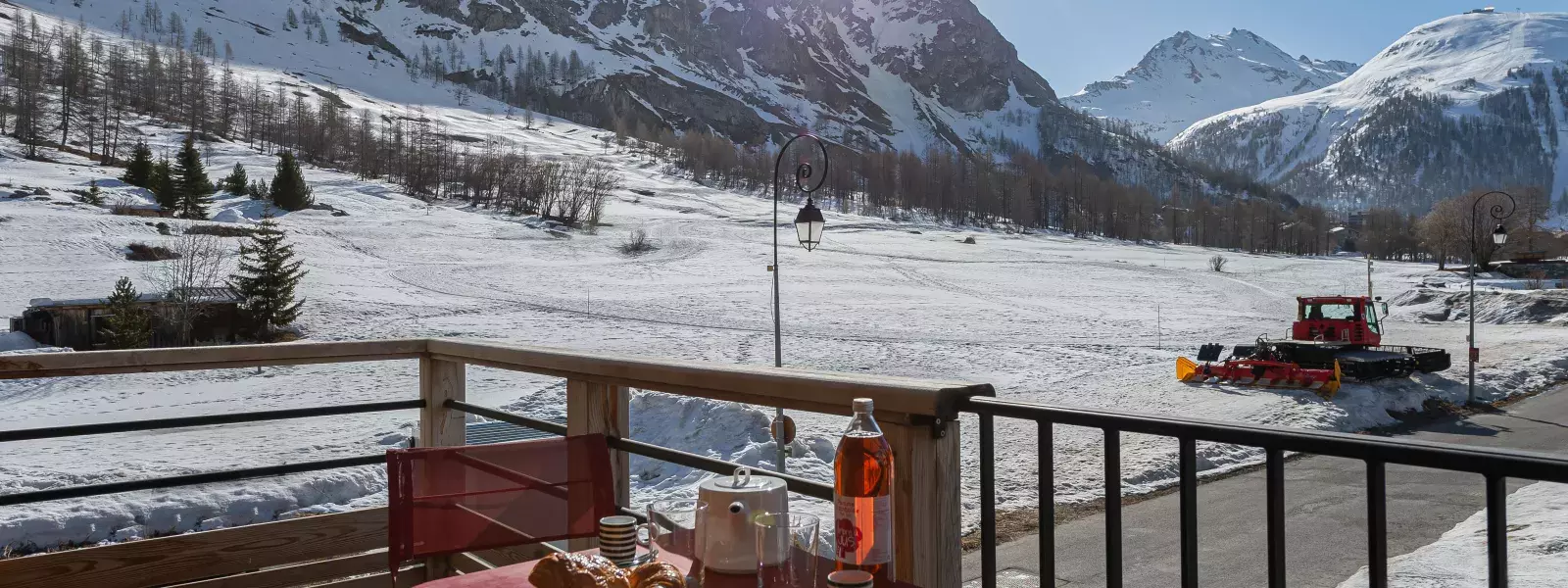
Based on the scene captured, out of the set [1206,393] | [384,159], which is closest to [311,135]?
[384,159]

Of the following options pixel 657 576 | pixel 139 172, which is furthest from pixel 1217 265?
pixel 139 172

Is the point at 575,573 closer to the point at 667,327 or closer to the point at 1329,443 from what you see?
the point at 1329,443

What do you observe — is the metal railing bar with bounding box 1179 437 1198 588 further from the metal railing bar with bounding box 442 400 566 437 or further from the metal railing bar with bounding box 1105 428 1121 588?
the metal railing bar with bounding box 442 400 566 437

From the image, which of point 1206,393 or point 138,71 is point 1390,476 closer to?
point 1206,393

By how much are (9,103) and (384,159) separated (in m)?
28.5

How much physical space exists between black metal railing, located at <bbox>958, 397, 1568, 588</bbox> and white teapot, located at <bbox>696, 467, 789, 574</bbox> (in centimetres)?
48

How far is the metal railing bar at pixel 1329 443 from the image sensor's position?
42.3 inches

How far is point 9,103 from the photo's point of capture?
76562mm

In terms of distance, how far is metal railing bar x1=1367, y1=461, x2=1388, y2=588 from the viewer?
1.22 meters

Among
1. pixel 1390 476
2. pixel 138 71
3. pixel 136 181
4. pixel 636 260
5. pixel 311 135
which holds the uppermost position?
pixel 138 71

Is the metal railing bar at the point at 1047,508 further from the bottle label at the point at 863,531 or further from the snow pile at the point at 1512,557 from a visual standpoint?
the snow pile at the point at 1512,557

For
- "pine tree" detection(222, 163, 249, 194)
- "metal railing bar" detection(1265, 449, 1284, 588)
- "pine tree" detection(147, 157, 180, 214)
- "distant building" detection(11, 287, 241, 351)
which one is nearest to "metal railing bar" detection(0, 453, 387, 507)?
"metal railing bar" detection(1265, 449, 1284, 588)

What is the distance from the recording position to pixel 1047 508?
1677 mm

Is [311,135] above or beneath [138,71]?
beneath
